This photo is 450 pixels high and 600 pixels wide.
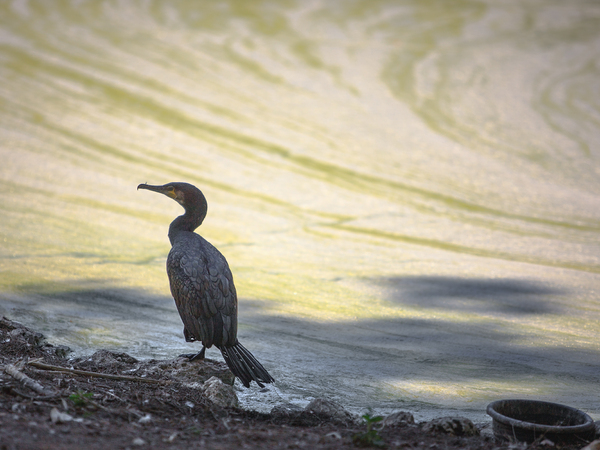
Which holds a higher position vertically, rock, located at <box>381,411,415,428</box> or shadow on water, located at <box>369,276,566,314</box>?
shadow on water, located at <box>369,276,566,314</box>

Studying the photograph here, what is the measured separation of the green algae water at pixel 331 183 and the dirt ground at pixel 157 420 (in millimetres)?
434

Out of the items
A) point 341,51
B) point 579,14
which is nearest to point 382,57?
point 341,51

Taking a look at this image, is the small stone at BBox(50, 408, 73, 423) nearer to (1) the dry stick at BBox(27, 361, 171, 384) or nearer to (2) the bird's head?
(1) the dry stick at BBox(27, 361, 171, 384)

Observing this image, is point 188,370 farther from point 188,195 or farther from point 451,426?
point 451,426

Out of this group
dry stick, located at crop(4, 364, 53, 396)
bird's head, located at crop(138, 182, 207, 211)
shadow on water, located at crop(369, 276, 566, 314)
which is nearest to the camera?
dry stick, located at crop(4, 364, 53, 396)

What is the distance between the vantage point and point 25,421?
9.80ft

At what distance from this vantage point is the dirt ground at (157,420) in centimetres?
296

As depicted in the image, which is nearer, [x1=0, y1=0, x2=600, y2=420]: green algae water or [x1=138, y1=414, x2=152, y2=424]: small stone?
[x1=138, y1=414, x2=152, y2=424]: small stone

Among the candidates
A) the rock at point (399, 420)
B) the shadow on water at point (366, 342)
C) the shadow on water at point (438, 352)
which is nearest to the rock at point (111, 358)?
the shadow on water at point (366, 342)

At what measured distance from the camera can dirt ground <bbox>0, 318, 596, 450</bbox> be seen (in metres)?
2.96

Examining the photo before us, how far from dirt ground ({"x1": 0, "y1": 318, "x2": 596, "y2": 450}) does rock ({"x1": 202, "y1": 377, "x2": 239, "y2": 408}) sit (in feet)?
0.11

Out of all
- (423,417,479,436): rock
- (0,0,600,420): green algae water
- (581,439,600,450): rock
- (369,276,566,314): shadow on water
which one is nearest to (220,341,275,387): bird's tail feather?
(0,0,600,420): green algae water

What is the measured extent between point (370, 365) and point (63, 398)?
2.03 metres

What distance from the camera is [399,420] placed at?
350 cm
